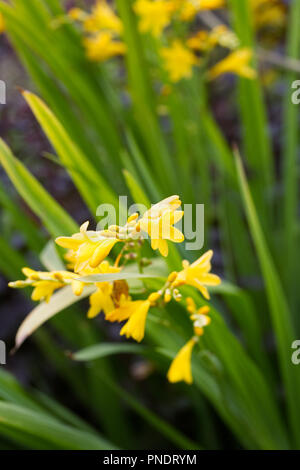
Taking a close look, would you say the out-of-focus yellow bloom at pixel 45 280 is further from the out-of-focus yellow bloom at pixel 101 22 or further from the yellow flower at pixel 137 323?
the out-of-focus yellow bloom at pixel 101 22

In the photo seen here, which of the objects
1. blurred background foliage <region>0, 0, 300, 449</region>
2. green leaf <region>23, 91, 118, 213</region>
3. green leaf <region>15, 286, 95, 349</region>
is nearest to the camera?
green leaf <region>15, 286, 95, 349</region>

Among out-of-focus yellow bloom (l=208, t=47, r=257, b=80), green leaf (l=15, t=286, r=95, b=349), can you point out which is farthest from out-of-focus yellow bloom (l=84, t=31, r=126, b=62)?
green leaf (l=15, t=286, r=95, b=349)

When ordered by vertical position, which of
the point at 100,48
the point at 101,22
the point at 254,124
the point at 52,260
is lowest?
the point at 52,260

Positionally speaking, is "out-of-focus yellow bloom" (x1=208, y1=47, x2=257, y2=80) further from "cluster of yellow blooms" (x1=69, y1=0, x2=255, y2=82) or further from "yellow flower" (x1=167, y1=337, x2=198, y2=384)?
"yellow flower" (x1=167, y1=337, x2=198, y2=384)

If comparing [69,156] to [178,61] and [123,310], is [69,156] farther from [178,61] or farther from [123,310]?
[178,61]

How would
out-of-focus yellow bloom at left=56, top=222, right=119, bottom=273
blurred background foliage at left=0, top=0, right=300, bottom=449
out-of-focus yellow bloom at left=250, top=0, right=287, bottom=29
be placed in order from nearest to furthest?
out-of-focus yellow bloom at left=56, top=222, right=119, bottom=273, blurred background foliage at left=0, top=0, right=300, bottom=449, out-of-focus yellow bloom at left=250, top=0, right=287, bottom=29

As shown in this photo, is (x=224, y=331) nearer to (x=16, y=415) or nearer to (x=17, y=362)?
(x=16, y=415)

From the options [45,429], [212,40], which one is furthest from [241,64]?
[45,429]
